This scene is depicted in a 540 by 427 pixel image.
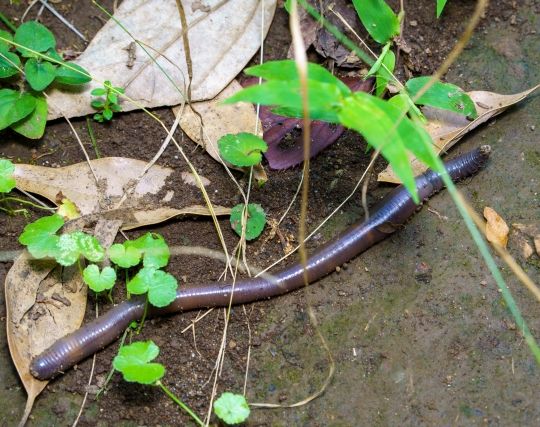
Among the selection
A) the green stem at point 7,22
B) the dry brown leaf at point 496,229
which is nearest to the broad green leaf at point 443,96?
the dry brown leaf at point 496,229

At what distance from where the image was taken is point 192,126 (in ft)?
13.7

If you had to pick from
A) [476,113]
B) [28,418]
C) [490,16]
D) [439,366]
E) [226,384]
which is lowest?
[28,418]

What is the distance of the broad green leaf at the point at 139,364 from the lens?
3273mm

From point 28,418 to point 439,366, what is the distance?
2.16 m

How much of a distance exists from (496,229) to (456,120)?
0.72m

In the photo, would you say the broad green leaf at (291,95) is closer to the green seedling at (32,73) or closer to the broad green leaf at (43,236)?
the broad green leaf at (43,236)

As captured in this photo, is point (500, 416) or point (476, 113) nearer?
point (500, 416)

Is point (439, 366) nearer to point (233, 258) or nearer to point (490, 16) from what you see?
point (233, 258)

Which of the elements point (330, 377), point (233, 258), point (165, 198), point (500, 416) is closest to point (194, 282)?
point (233, 258)

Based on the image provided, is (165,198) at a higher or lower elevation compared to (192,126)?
lower

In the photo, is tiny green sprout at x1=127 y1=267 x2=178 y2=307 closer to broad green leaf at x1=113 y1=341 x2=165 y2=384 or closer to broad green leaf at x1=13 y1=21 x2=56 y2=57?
broad green leaf at x1=113 y1=341 x2=165 y2=384

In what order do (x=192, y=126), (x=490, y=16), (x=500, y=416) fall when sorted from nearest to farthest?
(x=500, y=416) < (x=192, y=126) < (x=490, y=16)

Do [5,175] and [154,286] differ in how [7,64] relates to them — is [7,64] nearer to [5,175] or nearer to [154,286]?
[5,175]

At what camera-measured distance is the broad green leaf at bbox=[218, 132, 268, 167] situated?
12.5ft
